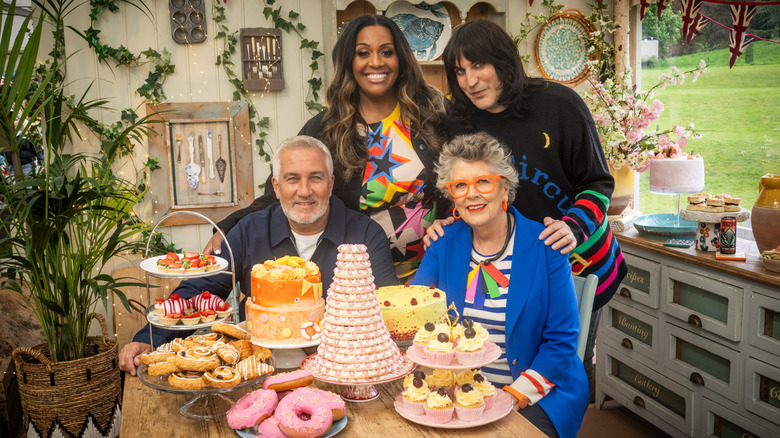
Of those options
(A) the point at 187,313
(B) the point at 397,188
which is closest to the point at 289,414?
(A) the point at 187,313

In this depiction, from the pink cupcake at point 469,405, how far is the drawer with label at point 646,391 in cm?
212

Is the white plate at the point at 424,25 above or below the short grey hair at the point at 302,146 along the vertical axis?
Result: above

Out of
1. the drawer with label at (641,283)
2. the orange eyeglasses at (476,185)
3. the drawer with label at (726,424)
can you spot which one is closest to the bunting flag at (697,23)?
the drawer with label at (641,283)

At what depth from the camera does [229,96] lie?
4289mm

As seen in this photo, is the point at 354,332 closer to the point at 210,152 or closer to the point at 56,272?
the point at 56,272

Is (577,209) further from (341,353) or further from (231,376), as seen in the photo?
(231,376)

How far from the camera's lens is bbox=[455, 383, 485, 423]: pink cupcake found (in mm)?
1552

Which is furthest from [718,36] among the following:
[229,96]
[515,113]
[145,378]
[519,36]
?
[145,378]

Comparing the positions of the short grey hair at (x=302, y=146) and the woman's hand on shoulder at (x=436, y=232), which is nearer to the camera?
the woman's hand on shoulder at (x=436, y=232)

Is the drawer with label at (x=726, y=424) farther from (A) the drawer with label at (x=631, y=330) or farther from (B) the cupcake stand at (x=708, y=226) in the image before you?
(B) the cupcake stand at (x=708, y=226)

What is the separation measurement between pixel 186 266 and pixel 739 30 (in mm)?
3221

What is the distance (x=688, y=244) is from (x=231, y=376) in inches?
102

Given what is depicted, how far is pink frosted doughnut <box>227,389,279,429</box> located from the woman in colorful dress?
1.23 metres

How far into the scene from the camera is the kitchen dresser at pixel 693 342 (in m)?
2.79
